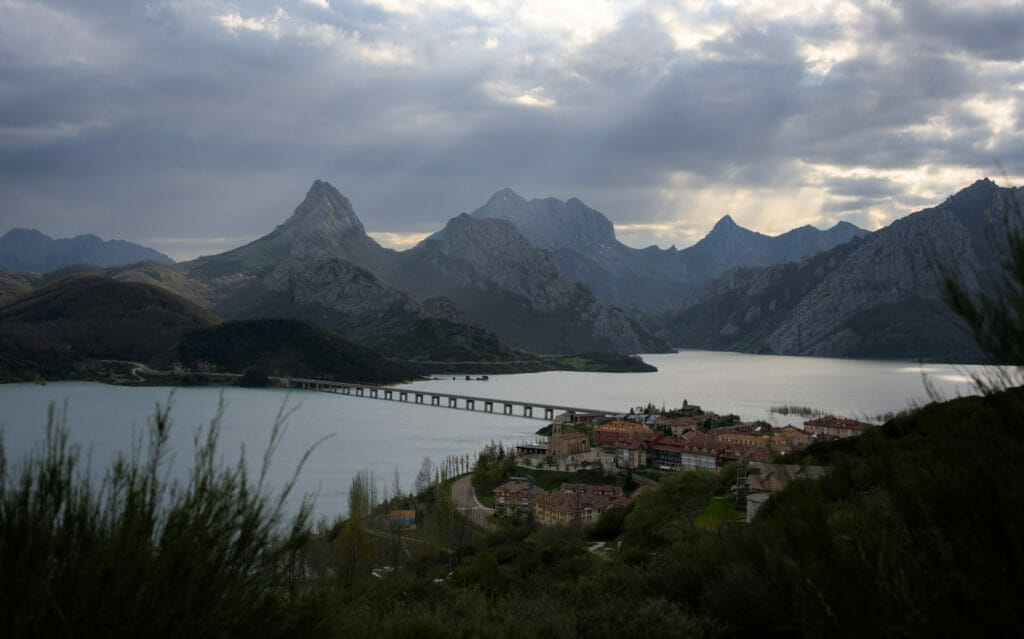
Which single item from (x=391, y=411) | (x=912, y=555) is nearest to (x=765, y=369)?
(x=391, y=411)

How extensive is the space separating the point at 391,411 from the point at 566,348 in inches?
3938

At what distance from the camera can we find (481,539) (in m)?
21.1

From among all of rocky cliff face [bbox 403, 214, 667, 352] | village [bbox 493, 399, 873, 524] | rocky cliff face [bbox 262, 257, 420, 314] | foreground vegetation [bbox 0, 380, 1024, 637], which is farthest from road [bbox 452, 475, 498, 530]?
rocky cliff face [bbox 403, 214, 667, 352]

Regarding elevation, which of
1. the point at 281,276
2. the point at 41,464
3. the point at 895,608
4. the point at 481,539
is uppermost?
the point at 281,276

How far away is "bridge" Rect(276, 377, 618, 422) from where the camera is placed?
6506 cm

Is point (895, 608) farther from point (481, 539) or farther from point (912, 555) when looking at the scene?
point (481, 539)

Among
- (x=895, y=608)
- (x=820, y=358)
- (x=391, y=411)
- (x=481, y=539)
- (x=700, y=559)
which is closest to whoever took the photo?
(x=895, y=608)

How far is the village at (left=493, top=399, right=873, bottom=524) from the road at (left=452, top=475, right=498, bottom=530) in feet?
2.48

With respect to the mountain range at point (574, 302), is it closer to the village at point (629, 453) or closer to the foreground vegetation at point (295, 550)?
the village at point (629, 453)

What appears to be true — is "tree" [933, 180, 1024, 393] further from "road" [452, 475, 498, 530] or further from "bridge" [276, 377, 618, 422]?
"bridge" [276, 377, 618, 422]

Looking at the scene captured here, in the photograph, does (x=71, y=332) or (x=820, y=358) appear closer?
(x=71, y=332)

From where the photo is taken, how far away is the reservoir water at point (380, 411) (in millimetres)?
37094

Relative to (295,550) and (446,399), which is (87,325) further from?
(295,550)

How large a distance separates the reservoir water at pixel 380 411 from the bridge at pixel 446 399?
215cm
